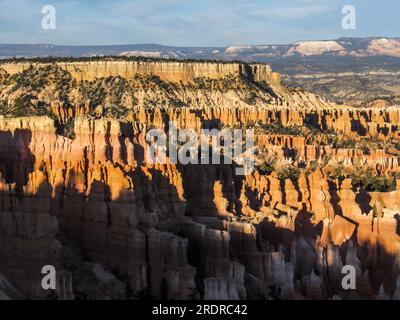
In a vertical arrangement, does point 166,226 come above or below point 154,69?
below

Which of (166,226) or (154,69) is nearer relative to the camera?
(166,226)

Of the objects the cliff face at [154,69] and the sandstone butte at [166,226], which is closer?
the sandstone butte at [166,226]

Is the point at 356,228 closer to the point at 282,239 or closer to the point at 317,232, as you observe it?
the point at 317,232

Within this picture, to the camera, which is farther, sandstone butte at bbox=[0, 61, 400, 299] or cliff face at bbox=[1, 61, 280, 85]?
cliff face at bbox=[1, 61, 280, 85]

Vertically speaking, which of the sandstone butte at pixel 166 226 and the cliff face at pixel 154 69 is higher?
the cliff face at pixel 154 69

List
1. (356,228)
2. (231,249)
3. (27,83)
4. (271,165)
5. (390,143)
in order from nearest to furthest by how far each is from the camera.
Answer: (231,249)
(356,228)
(271,165)
(390,143)
(27,83)

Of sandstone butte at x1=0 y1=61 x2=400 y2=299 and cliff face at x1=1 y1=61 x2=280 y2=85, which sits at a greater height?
cliff face at x1=1 y1=61 x2=280 y2=85

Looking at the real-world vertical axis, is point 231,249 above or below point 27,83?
below

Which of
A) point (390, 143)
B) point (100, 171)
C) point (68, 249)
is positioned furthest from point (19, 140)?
point (390, 143)
